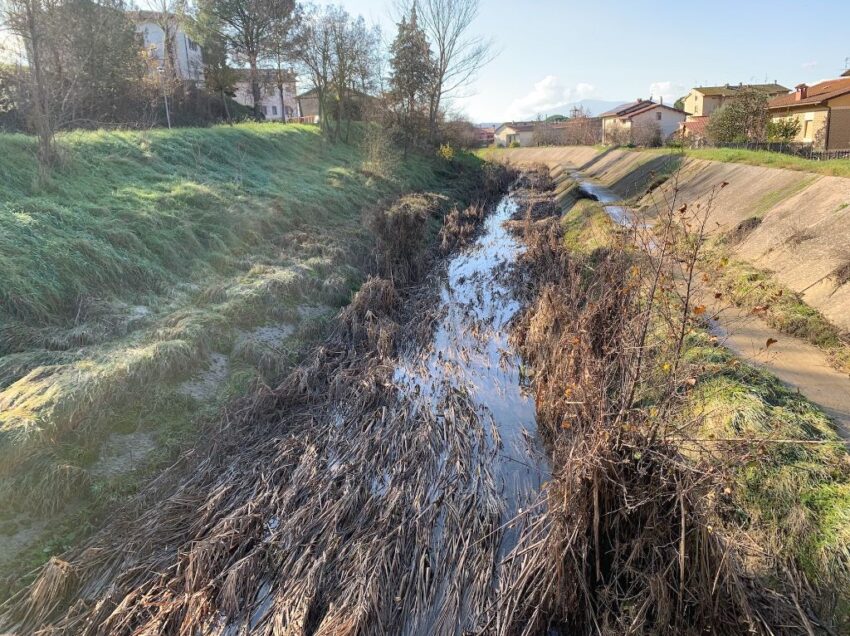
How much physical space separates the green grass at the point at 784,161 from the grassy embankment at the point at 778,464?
350 inches

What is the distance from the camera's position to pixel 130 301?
349 inches

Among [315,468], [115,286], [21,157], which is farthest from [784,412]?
[21,157]

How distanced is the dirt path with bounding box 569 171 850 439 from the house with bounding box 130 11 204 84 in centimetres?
2352

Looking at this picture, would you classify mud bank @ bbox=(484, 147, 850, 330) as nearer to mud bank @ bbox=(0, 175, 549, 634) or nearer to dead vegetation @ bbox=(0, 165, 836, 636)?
dead vegetation @ bbox=(0, 165, 836, 636)

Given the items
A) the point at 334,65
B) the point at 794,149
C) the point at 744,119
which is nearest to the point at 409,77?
the point at 334,65

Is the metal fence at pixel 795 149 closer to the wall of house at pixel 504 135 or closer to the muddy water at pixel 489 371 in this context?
the muddy water at pixel 489 371

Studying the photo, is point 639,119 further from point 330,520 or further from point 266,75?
point 330,520

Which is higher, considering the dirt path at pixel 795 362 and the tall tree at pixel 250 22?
the tall tree at pixel 250 22

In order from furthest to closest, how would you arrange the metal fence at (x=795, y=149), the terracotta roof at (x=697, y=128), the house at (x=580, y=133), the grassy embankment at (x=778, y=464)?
the house at (x=580, y=133)
the terracotta roof at (x=697, y=128)
the metal fence at (x=795, y=149)
the grassy embankment at (x=778, y=464)

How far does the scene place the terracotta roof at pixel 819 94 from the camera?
28711 millimetres

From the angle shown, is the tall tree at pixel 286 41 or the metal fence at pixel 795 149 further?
the tall tree at pixel 286 41

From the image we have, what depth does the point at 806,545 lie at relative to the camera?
4090 mm

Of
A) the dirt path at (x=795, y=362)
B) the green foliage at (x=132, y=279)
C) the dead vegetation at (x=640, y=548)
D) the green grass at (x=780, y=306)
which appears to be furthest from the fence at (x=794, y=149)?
the dead vegetation at (x=640, y=548)

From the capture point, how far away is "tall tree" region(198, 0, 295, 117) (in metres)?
29.8
